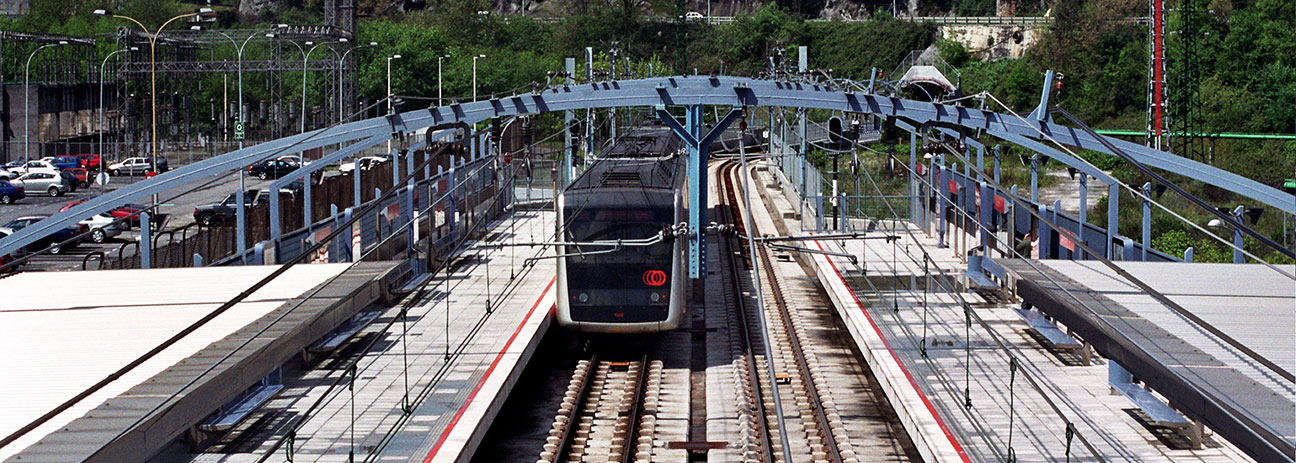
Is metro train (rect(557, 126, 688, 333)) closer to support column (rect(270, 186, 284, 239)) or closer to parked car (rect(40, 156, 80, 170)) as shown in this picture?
support column (rect(270, 186, 284, 239))

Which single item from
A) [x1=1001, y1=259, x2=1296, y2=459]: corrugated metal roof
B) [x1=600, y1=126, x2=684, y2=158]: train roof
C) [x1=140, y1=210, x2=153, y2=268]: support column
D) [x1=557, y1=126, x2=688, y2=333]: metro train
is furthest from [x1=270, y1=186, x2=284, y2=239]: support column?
[x1=1001, y1=259, x2=1296, y2=459]: corrugated metal roof

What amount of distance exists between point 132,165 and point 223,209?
46.8 ft

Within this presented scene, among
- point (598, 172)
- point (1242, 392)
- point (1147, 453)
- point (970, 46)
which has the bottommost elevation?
point (1147, 453)

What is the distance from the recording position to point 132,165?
50.1m

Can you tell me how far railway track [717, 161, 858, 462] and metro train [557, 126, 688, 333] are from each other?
1.16 meters

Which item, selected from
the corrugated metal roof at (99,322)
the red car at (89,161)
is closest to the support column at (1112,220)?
the corrugated metal roof at (99,322)

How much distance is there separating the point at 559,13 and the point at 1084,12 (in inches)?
1713

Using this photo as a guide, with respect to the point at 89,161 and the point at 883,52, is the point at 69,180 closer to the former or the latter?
the point at 89,161

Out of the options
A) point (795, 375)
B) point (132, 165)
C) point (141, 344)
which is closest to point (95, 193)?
point (132, 165)

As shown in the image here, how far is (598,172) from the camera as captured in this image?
21.4 meters

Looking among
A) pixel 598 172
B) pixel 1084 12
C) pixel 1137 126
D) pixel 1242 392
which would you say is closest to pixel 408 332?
pixel 598 172

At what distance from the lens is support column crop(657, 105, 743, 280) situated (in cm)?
1938

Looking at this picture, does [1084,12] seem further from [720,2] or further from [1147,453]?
[1147,453]

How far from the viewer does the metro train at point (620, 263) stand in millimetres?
19312
